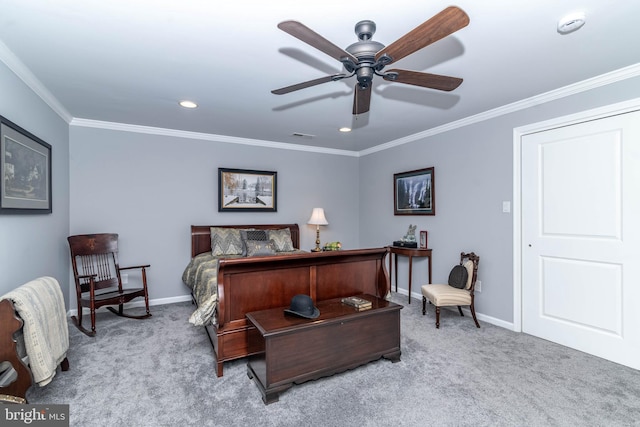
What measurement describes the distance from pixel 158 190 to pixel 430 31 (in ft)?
12.9

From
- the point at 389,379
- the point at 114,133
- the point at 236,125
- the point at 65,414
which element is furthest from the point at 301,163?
the point at 65,414

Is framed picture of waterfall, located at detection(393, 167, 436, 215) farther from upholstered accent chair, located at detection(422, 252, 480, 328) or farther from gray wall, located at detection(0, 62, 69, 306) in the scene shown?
gray wall, located at detection(0, 62, 69, 306)

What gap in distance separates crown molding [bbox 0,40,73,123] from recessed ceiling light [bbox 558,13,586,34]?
3.59 meters

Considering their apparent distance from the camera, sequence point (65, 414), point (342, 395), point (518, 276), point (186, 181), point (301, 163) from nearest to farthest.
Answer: point (65, 414) → point (342, 395) → point (518, 276) → point (186, 181) → point (301, 163)

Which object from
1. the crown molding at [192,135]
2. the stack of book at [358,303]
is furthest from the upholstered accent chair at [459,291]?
the crown molding at [192,135]

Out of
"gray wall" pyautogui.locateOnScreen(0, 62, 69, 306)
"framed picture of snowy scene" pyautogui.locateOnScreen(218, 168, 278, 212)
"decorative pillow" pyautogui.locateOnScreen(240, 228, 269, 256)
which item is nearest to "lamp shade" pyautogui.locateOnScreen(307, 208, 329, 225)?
"framed picture of snowy scene" pyautogui.locateOnScreen(218, 168, 278, 212)

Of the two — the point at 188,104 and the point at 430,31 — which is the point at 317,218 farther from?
the point at 430,31

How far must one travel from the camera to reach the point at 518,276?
335 centimetres

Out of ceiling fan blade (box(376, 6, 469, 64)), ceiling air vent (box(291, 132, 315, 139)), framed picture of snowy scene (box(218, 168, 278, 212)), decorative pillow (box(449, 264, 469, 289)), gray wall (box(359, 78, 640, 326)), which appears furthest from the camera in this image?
framed picture of snowy scene (box(218, 168, 278, 212))

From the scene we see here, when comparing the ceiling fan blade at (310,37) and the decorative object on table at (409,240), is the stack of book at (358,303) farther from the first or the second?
the decorative object on table at (409,240)

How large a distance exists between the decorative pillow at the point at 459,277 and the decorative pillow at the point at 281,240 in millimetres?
2185

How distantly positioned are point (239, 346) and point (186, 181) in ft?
8.98

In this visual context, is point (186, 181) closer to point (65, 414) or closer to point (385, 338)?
point (65, 414)

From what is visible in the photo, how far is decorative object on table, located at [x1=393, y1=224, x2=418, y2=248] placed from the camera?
14.6ft
